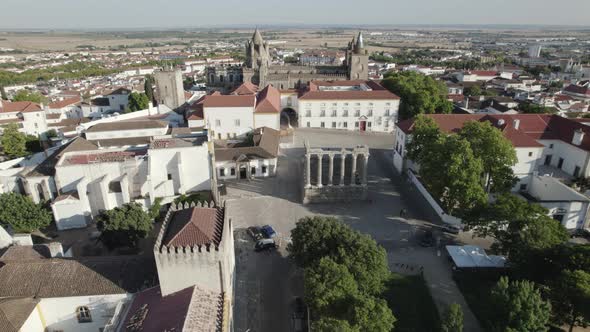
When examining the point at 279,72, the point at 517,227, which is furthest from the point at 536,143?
the point at 279,72

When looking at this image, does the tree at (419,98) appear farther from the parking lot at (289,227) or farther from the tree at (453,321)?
the tree at (453,321)

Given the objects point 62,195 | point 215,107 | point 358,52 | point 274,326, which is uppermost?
point 358,52

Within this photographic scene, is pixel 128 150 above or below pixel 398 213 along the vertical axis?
above

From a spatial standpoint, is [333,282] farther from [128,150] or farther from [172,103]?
[172,103]

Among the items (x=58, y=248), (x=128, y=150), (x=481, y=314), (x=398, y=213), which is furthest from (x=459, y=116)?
(x=58, y=248)

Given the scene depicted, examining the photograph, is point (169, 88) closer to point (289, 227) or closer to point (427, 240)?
point (289, 227)

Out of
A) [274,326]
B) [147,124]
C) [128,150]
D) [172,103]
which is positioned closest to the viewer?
[274,326]

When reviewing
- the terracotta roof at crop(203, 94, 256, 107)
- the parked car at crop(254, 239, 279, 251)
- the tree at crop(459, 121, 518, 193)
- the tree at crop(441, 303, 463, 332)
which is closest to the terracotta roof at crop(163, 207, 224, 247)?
the parked car at crop(254, 239, 279, 251)

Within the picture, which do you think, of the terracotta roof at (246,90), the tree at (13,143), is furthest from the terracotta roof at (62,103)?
the terracotta roof at (246,90)
